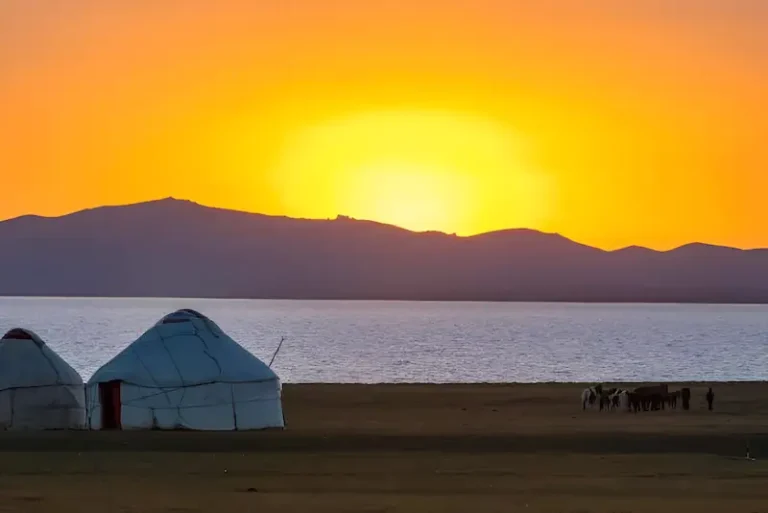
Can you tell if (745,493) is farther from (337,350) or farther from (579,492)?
(337,350)

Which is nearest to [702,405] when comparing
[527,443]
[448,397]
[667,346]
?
[448,397]

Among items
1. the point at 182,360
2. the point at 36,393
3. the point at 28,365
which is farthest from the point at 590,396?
the point at 28,365

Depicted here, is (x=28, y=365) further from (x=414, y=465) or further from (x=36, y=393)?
(x=414, y=465)

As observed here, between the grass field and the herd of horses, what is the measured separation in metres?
1.13

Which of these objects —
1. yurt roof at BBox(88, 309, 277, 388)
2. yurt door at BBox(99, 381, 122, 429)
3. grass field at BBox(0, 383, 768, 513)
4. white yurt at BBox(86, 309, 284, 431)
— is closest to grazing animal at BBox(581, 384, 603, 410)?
grass field at BBox(0, 383, 768, 513)

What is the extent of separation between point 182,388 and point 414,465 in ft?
29.5

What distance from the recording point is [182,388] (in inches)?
1414

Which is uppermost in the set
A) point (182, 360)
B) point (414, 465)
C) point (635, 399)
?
point (182, 360)

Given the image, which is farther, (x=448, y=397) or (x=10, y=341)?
(x=448, y=397)

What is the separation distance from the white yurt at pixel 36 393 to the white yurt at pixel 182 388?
0.64 meters

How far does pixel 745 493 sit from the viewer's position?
2442cm

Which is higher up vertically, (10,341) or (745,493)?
(10,341)

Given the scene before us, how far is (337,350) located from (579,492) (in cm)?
9034

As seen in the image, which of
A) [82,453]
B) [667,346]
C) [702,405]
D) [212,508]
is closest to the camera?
[212,508]
